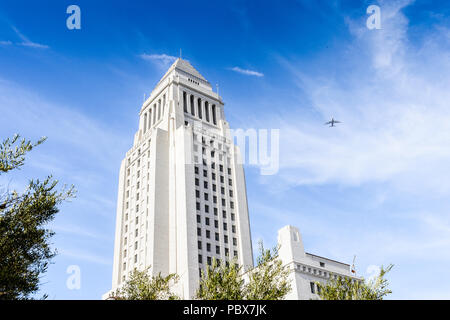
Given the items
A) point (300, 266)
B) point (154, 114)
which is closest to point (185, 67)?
point (154, 114)

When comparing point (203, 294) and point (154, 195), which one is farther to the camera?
point (154, 195)

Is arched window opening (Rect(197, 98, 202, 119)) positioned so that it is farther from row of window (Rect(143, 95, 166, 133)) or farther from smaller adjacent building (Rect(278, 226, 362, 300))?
smaller adjacent building (Rect(278, 226, 362, 300))

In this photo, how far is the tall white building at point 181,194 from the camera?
62622 millimetres

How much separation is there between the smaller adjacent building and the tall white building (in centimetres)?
1895

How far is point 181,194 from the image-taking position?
6644 centimetres

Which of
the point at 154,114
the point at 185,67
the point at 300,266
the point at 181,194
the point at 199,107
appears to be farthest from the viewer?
the point at 185,67

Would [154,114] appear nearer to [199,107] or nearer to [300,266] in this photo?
[199,107]

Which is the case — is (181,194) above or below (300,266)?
above

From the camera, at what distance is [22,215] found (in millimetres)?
24000

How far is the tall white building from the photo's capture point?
205ft

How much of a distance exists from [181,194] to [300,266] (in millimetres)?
28418

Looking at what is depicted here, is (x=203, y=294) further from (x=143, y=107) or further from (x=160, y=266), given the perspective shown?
(x=143, y=107)
